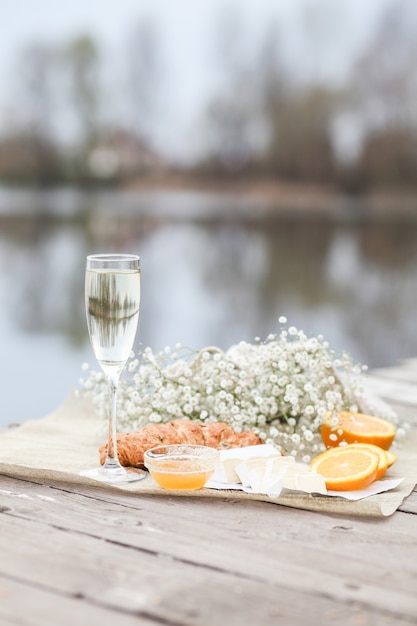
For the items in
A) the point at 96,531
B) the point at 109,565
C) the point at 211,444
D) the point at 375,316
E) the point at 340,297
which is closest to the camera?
the point at 109,565

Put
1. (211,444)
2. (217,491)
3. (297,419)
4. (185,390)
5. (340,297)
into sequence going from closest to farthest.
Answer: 1. (217,491)
2. (211,444)
3. (185,390)
4. (297,419)
5. (340,297)

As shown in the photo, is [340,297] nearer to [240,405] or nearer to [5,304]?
[5,304]

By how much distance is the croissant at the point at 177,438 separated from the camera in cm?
204

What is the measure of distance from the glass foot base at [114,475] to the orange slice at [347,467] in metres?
0.39

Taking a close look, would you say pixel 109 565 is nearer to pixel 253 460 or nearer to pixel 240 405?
pixel 253 460

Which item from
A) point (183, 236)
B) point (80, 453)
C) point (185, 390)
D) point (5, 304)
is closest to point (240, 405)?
point (185, 390)

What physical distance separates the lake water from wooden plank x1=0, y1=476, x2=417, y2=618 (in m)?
3.00

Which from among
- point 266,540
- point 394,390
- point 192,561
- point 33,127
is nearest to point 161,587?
point 192,561

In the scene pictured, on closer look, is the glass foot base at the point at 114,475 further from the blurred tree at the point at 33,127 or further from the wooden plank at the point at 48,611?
the blurred tree at the point at 33,127

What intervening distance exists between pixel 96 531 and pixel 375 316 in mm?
7455

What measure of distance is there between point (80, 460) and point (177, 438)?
0.23 m

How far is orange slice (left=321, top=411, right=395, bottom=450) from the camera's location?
7.41ft

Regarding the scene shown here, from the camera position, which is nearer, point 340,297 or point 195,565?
point 195,565

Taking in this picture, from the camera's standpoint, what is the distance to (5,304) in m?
9.34
